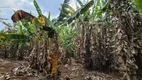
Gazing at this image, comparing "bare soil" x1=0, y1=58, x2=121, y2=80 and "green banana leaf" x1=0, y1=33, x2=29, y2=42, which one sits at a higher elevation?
"green banana leaf" x1=0, y1=33, x2=29, y2=42

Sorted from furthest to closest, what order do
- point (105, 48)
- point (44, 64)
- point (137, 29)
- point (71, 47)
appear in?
point (71, 47)
point (105, 48)
point (44, 64)
point (137, 29)

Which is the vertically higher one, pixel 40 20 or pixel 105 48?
pixel 40 20

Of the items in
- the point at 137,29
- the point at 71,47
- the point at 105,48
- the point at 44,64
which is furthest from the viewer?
the point at 71,47

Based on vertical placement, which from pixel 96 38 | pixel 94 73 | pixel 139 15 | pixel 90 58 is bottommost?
pixel 94 73

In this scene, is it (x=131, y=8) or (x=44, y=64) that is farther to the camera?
(x=44, y=64)

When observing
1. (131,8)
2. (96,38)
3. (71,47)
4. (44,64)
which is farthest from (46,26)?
(71,47)

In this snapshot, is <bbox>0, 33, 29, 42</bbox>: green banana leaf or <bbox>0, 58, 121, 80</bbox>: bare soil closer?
<bbox>0, 58, 121, 80</bbox>: bare soil

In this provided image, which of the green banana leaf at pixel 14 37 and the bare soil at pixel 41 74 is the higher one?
the green banana leaf at pixel 14 37

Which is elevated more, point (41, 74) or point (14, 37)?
point (14, 37)

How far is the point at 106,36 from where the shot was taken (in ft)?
16.0

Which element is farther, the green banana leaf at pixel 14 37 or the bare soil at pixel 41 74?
the green banana leaf at pixel 14 37

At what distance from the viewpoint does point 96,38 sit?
16.2ft

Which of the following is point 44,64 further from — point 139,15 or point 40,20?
point 139,15

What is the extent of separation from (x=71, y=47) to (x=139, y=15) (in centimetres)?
269
